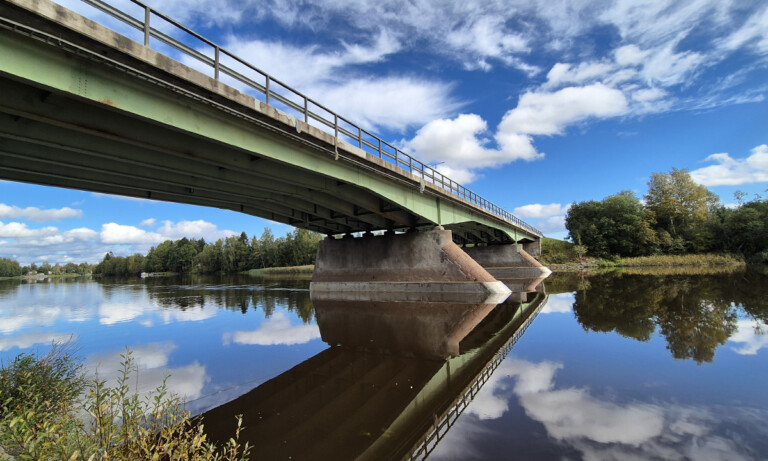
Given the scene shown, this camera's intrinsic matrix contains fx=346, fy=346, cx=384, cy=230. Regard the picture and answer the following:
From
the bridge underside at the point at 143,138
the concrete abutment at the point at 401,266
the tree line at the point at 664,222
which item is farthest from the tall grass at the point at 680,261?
the bridge underside at the point at 143,138

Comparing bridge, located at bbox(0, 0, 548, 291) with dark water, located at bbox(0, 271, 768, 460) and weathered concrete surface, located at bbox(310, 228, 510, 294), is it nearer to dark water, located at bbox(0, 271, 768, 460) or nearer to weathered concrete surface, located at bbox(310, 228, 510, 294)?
weathered concrete surface, located at bbox(310, 228, 510, 294)

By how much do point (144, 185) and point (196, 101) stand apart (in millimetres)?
7801

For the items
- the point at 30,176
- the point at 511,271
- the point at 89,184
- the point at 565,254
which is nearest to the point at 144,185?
the point at 89,184

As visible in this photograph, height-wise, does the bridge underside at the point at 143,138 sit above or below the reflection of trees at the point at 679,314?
above

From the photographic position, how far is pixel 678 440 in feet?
16.3

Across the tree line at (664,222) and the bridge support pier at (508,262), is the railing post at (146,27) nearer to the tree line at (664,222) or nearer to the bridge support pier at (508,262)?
the bridge support pier at (508,262)

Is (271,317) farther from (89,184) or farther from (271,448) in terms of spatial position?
(271,448)

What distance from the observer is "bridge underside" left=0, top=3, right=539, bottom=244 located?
789 centimetres

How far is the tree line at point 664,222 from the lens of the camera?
54625 millimetres

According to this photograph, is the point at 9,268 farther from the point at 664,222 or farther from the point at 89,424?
the point at 664,222

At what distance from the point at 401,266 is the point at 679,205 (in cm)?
6477

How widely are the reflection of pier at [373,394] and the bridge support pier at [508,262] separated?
1231 inches

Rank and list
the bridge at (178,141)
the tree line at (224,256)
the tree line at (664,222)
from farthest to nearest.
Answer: the tree line at (224,256) → the tree line at (664,222) → the bridge at (178,141)

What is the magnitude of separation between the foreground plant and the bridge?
6.23 metres
